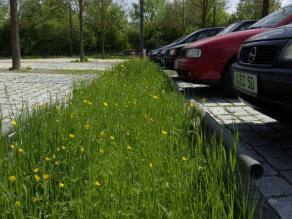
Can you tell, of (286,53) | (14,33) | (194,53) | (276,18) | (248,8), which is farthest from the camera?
(248,8)

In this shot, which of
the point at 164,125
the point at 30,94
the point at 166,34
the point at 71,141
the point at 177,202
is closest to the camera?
the point at 177,202

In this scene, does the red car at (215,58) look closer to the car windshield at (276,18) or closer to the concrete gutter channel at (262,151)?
the car windshield at (276,18)

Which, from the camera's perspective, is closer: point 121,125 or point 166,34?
point 121,125

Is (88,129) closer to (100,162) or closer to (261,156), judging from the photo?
(100,162)

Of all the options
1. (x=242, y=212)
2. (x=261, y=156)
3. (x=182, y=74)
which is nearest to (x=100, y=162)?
(x=242, y=212)

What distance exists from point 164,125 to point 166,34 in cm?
5455

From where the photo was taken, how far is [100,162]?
96.2 inches

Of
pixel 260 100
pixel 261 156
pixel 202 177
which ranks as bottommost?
pixel 261 156

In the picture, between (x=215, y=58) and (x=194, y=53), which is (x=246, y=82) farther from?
(x=194, y=53)

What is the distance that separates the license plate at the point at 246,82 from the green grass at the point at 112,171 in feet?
2.49

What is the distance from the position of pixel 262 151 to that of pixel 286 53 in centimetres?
96

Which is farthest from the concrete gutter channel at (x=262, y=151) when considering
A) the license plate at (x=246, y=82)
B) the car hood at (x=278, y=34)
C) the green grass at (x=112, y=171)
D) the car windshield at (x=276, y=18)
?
the car windshield at (x=276, y=18)

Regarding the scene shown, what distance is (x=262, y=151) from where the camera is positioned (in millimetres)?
3773

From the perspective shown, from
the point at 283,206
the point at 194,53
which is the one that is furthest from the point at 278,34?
the point at 194,53
